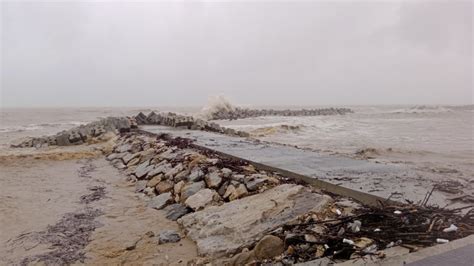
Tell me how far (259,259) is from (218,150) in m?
4.70

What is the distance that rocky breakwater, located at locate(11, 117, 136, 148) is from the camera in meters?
14.5

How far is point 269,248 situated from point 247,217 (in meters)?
0.72

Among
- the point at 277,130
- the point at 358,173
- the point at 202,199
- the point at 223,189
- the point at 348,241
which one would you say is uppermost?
the point at 358,173

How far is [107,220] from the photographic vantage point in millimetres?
5254

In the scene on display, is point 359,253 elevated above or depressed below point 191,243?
above

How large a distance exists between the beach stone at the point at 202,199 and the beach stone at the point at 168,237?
77cm

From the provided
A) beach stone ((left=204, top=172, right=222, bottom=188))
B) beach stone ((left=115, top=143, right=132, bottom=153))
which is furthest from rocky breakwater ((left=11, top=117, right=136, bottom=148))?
beach stone ((left=204, top=172, right=222, bottom=188))

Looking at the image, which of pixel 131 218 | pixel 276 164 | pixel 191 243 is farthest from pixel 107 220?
pixel 276 164

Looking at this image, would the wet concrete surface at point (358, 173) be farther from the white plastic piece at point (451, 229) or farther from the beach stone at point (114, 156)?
the beach stone at point (114, 156)

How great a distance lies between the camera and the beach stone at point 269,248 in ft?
10.9

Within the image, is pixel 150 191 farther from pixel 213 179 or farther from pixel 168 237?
pixel 168 237

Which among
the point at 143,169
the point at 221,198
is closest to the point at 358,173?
the point at 221,198

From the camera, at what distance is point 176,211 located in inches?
206

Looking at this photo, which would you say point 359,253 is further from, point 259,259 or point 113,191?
point 113,191
